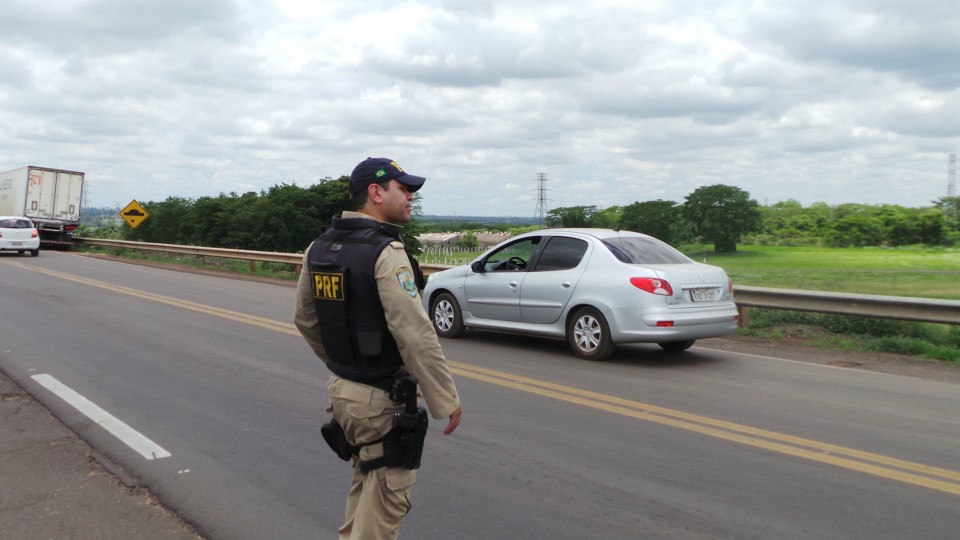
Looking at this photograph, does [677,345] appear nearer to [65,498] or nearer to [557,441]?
[557,441]

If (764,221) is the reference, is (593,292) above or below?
below

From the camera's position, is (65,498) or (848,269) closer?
(65,498)

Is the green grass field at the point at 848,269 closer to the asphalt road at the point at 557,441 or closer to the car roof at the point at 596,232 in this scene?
the car roof at the point at 596,232

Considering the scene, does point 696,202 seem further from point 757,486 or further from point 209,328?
point 757,486

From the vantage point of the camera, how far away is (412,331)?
2.89 meters

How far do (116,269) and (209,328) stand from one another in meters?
15.5

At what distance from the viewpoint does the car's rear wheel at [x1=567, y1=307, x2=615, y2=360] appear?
9289mm

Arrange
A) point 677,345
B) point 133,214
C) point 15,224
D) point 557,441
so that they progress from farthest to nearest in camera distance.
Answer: point 133,214 → point 15,224 → point 677,345 → point 557,441

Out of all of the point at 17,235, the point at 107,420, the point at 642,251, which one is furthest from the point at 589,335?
the point at 17,235

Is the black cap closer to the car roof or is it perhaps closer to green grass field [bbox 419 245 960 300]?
the car roof

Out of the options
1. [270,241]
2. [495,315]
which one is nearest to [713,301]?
[495,315]

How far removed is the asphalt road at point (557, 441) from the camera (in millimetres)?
4512

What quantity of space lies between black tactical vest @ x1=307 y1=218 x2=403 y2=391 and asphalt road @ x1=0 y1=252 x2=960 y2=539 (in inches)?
64.3

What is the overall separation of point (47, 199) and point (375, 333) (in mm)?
39925
